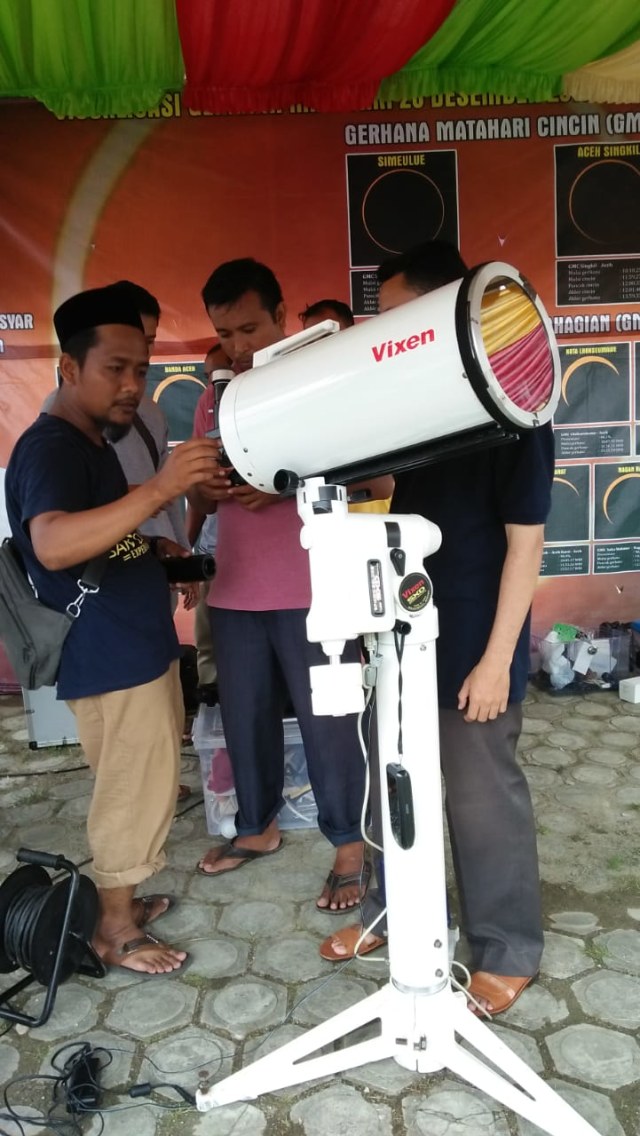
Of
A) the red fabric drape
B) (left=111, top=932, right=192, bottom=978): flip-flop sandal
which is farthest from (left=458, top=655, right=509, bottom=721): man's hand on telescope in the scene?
the red fabric drape

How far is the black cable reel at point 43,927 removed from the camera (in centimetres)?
169

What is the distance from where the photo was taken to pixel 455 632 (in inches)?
64.9

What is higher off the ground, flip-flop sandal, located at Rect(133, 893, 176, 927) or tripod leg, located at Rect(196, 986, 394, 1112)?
tripod leg, located at Rect(196, 986, 394, 1112)

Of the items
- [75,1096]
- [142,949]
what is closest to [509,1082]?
[75,1096]

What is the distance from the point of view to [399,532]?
1344 mm

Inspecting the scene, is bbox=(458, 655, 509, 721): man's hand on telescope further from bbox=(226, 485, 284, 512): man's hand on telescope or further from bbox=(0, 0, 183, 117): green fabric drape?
bbox=(0, 0, 183, 117): green fabric drape

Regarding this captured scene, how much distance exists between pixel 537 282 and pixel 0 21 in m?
2.47

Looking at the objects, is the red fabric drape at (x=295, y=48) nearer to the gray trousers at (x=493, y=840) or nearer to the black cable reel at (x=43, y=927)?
the gray trousers at (x=493, y=840)

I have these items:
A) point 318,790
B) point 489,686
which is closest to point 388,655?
point 489,686

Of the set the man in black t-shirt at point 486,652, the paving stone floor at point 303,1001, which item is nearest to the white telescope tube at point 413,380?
the man in black t-shirt at point 486,652

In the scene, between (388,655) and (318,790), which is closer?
(388,655)

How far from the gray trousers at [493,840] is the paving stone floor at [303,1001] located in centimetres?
14

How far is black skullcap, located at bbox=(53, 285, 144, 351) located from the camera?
1811 millimetres

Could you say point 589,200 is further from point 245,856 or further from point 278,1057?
point 278,1057
